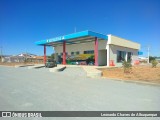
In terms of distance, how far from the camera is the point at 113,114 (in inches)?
167

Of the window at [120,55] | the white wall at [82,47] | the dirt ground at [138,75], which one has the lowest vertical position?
the dirt ground at [138,75]

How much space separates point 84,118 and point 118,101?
6.59 feet

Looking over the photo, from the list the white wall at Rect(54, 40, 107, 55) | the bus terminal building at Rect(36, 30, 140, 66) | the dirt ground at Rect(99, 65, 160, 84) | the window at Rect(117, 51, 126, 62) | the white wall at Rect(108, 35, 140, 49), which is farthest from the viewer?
the window at Rect(117, 51, 126, 62)

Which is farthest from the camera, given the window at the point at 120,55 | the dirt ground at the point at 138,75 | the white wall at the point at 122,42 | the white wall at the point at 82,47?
the window at the point at 120,55

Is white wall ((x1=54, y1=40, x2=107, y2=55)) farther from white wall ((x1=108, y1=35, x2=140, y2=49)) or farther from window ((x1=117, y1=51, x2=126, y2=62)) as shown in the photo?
window ((x1=117, y1=51, x2=126, y2=62))

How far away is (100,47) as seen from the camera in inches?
1187

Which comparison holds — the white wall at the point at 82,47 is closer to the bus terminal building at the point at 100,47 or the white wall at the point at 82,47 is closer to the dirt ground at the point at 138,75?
the bus terminal building at the point at 100,47

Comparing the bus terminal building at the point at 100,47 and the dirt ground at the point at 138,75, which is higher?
the bus terminal building at the point at 100,47

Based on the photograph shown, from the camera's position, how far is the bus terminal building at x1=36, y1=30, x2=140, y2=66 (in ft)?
85.4

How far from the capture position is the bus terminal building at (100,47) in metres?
26.0

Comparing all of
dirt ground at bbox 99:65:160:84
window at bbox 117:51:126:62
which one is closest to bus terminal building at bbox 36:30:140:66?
window at bbox 117:51:126:62

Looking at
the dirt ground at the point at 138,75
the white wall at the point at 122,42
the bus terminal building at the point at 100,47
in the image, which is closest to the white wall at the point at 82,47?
the bus terminal building at the point at 100,47

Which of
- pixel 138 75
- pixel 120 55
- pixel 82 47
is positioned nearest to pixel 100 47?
pixel 82 47

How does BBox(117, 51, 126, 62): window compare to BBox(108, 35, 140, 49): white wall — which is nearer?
BBox(108, 35, 140, 49): white wall
